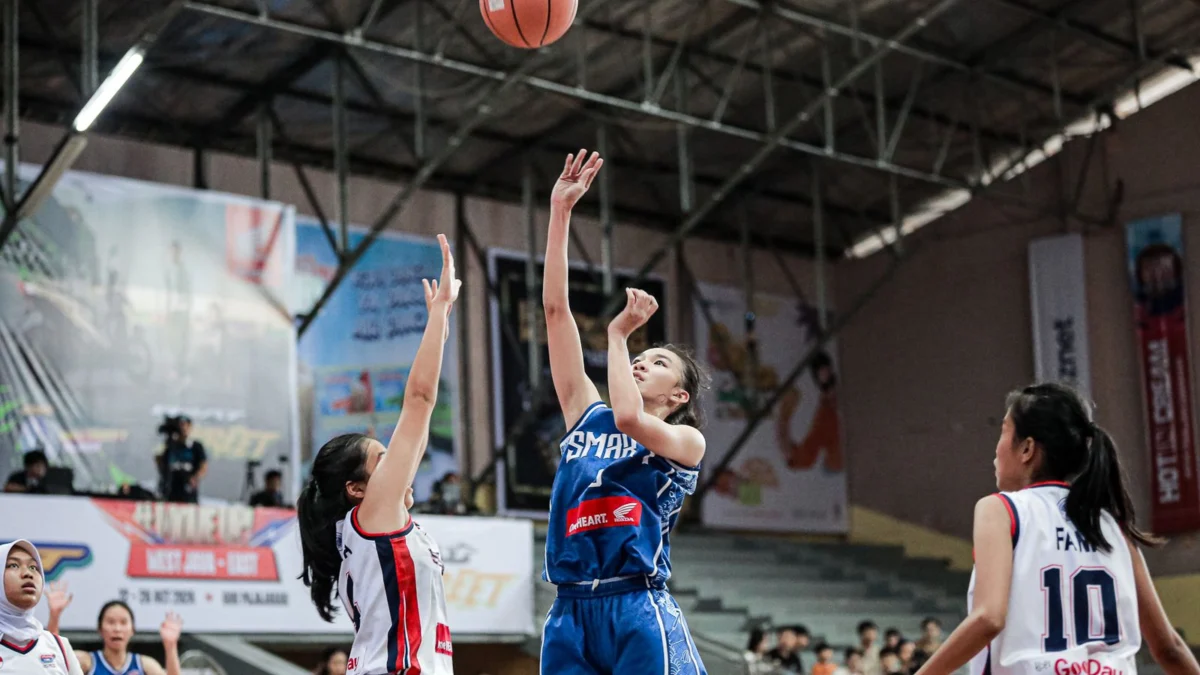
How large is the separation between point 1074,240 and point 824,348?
413 cm

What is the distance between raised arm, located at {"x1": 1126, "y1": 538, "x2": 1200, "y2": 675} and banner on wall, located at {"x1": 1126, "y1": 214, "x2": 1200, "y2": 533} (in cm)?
1621

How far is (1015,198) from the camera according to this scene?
21.0 m

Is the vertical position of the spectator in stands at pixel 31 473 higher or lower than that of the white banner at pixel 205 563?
higher

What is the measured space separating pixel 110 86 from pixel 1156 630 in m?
11.2

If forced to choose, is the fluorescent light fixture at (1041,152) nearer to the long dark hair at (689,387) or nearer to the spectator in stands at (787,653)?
the spectator in stands at (787,653)

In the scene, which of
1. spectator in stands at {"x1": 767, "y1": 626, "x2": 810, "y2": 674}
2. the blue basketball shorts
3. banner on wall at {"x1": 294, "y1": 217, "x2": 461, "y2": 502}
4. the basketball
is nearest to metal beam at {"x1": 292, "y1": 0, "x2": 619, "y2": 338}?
banner on wall at {"x1": 294, "y1": 217, "x2": 461, "y2": 502}

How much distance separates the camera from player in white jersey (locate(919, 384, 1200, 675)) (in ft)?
12.2

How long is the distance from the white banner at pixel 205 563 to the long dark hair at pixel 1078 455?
896 centimetres

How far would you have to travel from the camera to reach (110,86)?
43.5 feet

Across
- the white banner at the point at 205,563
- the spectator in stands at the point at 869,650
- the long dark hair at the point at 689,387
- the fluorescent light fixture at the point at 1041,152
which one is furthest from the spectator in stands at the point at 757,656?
the long dark hair at the point at 689,387

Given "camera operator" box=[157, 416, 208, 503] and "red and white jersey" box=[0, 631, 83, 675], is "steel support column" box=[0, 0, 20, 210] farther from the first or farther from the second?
"red and white jersey" box=[0, 631, 83, 675]

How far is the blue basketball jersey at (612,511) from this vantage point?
14.3 feet

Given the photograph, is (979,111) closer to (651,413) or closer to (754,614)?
(754,614)

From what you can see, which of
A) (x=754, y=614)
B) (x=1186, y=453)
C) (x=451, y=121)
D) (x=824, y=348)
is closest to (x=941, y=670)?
(x=754, y=614)
